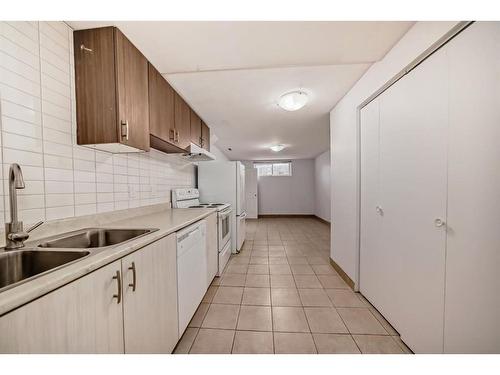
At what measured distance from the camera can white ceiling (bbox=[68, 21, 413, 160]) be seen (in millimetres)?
1309

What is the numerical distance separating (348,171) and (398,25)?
4.46 ft

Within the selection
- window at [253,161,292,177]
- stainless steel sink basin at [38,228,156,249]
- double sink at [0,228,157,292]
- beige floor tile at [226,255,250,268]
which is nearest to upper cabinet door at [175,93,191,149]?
stainless steel sink basin at [38,228,156,249]

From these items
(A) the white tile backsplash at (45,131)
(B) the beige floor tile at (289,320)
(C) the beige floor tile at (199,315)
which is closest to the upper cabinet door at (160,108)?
(A) the white tile backsplash at (45,131)

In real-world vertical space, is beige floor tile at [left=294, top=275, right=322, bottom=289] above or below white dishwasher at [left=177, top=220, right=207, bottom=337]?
below

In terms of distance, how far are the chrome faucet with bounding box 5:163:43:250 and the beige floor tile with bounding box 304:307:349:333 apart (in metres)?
1.94

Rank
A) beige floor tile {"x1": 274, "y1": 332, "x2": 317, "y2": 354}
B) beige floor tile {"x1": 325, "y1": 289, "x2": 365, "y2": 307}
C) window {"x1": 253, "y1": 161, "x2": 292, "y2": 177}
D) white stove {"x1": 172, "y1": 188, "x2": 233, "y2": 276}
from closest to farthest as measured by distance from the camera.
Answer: beige floor tile {"x1": 274, "y1": 332, "x2": 317, "y2": 354}
beige floor tile {"x1": 325, "y1": 289, "x2": 365, "y2": 307}
white stove {"x1": 172, "y1": 188, "x2": 233, "y2": 276}
window {"x1": 253, "y1": 161, "x2": 292, "y2": 177}

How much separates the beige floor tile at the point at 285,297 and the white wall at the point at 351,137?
70cm

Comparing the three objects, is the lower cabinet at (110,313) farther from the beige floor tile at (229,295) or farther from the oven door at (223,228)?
the oven door at (223,228)

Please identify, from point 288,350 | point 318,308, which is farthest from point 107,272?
point 318,308

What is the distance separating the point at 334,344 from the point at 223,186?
2.65 meters

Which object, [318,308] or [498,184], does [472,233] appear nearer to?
[498,184]

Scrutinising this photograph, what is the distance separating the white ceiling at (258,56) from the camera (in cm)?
131

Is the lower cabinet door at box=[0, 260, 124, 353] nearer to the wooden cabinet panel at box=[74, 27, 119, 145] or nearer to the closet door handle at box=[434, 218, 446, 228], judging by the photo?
the wooden cabinet panel at box=[74, 27, 119, 145]

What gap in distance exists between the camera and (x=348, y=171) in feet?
7.63
